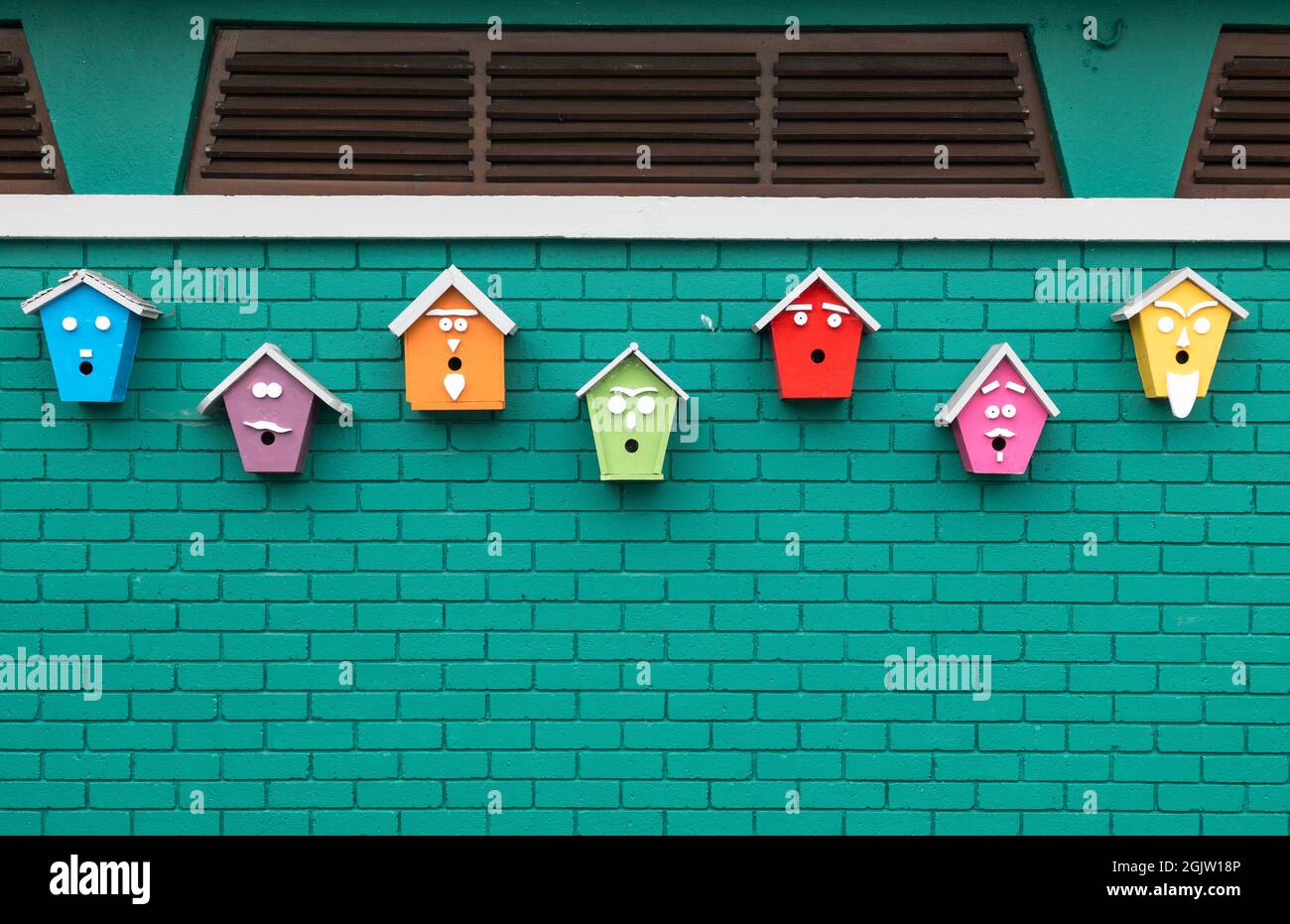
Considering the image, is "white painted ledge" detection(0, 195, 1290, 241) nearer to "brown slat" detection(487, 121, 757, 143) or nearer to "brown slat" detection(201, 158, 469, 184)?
"brown slat" detection(201, 158, 469, 184)

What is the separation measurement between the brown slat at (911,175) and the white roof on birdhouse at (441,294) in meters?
1.10

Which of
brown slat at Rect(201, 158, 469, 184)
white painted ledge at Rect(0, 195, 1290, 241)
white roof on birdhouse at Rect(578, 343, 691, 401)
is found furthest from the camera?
brown slat at Rect(201, 158, 469, 184)

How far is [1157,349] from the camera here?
302 cm

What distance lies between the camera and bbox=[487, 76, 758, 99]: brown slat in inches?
127

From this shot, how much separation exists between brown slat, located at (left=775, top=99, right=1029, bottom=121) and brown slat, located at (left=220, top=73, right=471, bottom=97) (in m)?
1.15

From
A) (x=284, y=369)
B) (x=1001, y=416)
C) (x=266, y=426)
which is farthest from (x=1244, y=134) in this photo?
(x=266, y=426)

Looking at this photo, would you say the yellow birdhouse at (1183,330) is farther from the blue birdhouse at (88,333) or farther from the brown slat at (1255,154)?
the blue birdhouse at (88,333)

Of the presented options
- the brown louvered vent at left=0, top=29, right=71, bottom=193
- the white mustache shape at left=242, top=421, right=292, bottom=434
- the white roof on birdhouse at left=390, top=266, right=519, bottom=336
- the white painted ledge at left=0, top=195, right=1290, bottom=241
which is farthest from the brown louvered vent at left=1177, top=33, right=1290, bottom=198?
the brown louvered vent at left=0, top=29, right=71, bottom=193

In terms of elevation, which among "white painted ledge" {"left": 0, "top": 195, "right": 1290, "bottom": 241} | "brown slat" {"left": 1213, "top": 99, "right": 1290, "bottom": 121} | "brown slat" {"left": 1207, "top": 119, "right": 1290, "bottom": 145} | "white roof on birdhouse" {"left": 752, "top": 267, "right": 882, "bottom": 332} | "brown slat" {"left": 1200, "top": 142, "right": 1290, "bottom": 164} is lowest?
"white roof on birdhouse" {"left": 752, "top": 267, "right": 882, "bottom": 332}

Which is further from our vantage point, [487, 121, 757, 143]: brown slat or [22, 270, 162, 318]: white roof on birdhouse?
[487, 121, 757, 143]: brown slat

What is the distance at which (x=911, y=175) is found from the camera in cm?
325

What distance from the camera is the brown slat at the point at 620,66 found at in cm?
323

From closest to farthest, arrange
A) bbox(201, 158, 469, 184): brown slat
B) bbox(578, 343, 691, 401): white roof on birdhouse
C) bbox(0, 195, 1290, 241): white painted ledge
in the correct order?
1. bbox(578, 343, 691, 401): white roof on birdhouse
2. bbox(0, 195, 1290, 241): white painted ledge
3. bbox(201, 158, 469, 184): brown slat

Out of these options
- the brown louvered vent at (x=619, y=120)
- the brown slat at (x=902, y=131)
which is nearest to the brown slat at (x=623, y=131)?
the brown louvered vent at (x=619, y=120)
